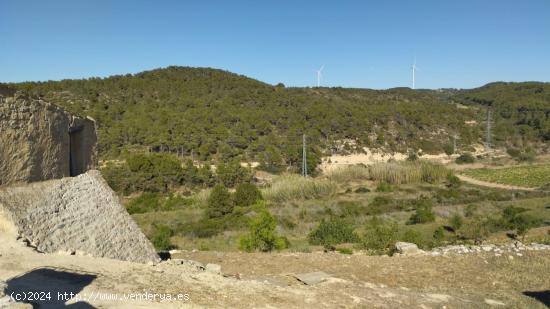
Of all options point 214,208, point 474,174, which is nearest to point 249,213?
point 214,208

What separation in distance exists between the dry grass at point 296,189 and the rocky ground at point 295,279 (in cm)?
2281

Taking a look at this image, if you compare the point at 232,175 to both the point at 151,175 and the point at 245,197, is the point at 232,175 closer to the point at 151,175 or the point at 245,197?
the point at 151,175

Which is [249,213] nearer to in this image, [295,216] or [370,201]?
[295,216]

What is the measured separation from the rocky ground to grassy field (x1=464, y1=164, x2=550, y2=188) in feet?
122

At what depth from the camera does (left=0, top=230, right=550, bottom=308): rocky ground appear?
7.09 m

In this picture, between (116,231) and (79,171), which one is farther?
(79,171)

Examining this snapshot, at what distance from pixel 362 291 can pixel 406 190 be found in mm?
33528

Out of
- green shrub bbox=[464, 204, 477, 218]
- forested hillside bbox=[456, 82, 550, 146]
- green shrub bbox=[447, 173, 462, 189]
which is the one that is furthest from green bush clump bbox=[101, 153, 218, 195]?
forested hillside bbox=[456, 82, 550, 146]

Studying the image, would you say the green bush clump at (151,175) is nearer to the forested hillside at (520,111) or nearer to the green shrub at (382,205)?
the green shrub at (382,205)

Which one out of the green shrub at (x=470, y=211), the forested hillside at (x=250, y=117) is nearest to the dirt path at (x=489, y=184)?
the forested hillside at (x=250, y=117)

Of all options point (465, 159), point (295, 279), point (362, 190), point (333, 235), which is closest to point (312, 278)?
point (295, 279)

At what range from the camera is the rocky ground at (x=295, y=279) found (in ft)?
23.2

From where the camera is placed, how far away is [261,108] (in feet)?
233

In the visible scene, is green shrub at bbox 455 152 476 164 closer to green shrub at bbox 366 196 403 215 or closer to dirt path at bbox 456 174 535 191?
dirt path at bbox 456 174 535 191
